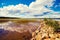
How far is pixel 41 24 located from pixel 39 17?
241mm

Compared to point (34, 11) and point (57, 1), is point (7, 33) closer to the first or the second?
point (34, 11)

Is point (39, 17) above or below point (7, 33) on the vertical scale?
above

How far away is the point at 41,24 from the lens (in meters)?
4.05

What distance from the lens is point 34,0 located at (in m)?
4.09

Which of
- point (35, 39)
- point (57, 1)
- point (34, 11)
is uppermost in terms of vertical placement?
point (57, 1)

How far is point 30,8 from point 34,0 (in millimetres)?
256

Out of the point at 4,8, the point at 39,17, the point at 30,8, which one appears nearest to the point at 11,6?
the point at 4,8

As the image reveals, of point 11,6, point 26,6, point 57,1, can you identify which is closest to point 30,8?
point 26,6

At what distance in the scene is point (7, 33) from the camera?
4062 millimetres

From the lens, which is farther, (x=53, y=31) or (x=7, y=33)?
(x=7, y=33)

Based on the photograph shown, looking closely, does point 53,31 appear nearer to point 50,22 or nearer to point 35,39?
point 50,22

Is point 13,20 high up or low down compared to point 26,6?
down

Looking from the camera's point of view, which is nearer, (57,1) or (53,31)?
(53,31)

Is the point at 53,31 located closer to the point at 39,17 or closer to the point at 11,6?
the point at 39,17
